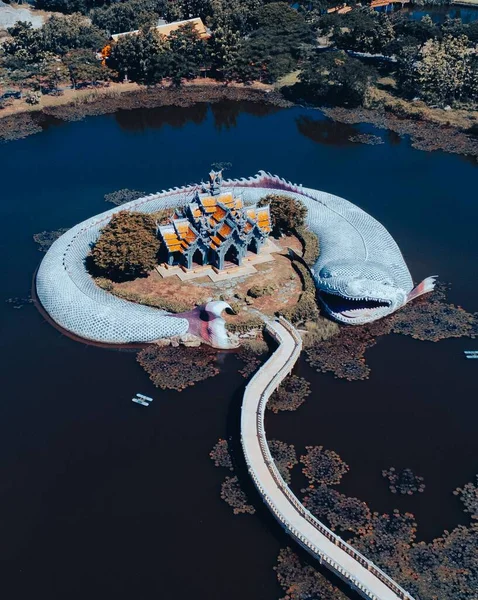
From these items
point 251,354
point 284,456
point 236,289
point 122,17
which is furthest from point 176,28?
point 284,456

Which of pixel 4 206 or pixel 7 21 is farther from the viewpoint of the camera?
pixel 7 21

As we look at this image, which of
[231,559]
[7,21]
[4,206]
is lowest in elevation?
[231,559]

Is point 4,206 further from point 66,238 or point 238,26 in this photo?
point 238,26

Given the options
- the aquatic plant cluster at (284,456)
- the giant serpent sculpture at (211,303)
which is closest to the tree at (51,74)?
the giant serpent sculpture at (211,303)

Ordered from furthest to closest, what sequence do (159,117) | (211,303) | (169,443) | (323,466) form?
(159,117) → (211,303) → (169,443) → (323,466)

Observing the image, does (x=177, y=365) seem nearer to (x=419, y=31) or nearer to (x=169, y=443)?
(x=169, y=443)

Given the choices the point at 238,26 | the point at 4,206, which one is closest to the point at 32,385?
the point at 4,206

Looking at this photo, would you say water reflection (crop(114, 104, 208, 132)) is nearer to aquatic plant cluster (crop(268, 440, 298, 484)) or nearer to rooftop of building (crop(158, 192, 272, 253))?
rooftop of building (crop(158, 192, 272, 253))
